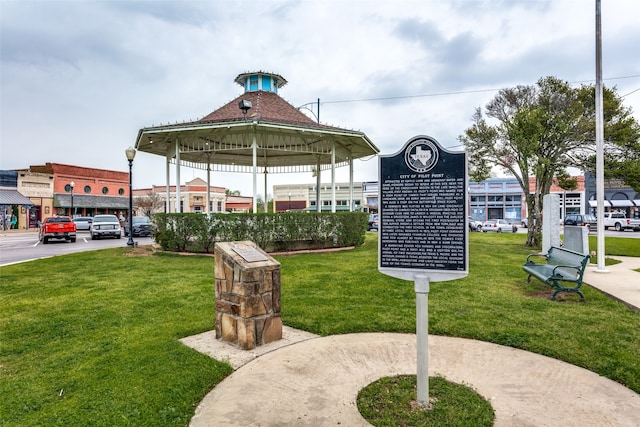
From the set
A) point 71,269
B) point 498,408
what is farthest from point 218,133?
point 498,408

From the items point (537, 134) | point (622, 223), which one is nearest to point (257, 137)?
point (537, 134)

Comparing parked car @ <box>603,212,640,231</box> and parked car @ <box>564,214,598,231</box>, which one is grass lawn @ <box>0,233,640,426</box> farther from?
parked car @ <box>564,214,598,231</box>

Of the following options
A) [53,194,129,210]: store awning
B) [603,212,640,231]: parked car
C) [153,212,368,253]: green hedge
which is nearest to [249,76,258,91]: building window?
[153,212,368,253]: green hedge

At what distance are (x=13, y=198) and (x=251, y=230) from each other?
121 feet

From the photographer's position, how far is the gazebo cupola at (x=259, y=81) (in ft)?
60.8

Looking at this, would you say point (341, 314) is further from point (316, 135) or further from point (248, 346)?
point (316, 135)

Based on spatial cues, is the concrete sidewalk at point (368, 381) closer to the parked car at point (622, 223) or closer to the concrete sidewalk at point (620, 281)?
the concrete sidewalk at point (620, 281)

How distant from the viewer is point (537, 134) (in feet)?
51.4

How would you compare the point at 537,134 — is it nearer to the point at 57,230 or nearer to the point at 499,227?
the point at 499,227

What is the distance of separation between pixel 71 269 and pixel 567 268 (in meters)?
13.2

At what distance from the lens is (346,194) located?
192ft

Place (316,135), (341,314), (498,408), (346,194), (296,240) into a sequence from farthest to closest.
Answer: (346,194) < (316,135) < (296,240) < (341,314) < (498,408)

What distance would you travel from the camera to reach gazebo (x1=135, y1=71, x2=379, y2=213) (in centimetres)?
1418

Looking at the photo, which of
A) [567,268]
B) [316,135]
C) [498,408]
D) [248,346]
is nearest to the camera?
[498,408]
